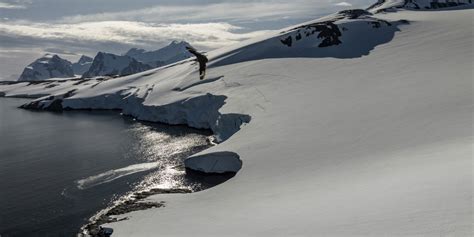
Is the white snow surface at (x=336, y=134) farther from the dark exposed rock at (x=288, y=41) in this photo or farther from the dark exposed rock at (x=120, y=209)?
the dark exposed rock at (x=120, y=209)

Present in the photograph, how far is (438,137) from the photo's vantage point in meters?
35.0

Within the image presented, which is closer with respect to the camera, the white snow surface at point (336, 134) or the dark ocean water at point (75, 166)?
the white snow surface at point (336, 134)

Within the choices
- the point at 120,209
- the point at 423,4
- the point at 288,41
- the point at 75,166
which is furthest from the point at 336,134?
the point at 423,4

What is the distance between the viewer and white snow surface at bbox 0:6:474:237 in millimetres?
21547

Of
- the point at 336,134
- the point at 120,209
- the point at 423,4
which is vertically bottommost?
the point at 120,209

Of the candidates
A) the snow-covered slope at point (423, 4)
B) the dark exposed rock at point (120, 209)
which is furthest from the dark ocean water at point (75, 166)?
the snow-covered slope at point (423, 4)

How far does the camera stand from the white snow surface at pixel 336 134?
2155 centimetres

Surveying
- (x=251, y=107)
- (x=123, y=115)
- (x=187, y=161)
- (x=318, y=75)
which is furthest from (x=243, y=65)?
(x=187, y=161)

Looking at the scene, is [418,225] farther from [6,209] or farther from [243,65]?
[243,65]

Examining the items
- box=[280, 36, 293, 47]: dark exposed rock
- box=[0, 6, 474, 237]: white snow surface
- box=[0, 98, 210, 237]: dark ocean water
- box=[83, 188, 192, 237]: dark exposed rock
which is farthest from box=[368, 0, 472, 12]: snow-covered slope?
box=[83, 188, 192, 237]: dark exposed rock

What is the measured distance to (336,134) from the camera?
1750 inches

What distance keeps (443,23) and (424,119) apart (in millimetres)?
66891

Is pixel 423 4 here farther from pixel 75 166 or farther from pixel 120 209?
pixel 120 209

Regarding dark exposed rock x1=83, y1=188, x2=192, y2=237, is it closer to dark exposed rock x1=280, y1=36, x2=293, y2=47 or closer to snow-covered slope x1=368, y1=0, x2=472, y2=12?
dark exposed rock x1=280, y1=36, x2=293, y2=47
